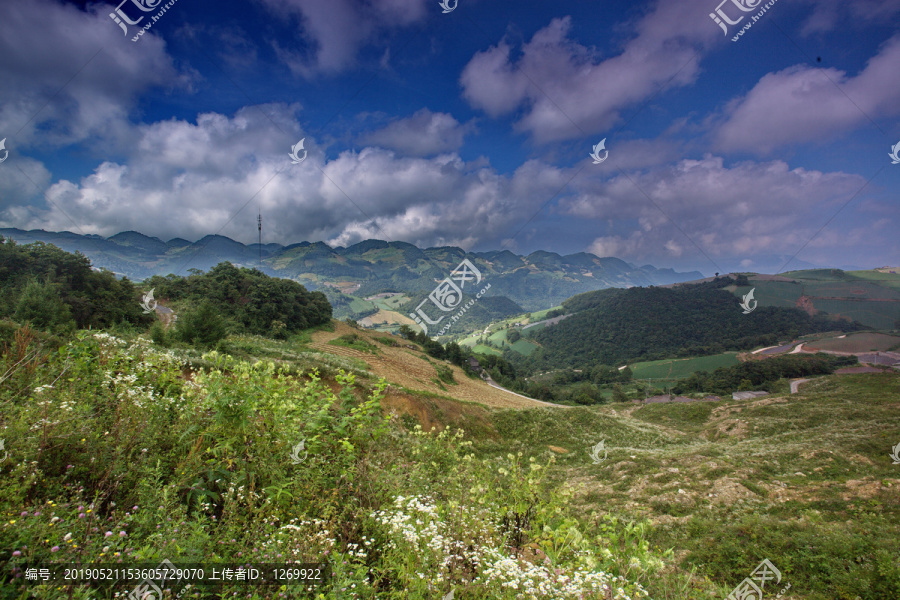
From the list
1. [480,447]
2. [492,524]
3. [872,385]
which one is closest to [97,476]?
[492,524]

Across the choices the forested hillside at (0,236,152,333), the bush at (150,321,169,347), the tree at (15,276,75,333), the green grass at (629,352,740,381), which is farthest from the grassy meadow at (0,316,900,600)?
the green grass at (629,352,740,381)

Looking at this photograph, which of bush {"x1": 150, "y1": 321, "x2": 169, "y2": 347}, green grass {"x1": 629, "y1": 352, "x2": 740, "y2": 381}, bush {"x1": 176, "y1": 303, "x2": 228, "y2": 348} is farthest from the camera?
green grass {"x1": 629, "y1": 352, "x2": 740, "y2": 381}

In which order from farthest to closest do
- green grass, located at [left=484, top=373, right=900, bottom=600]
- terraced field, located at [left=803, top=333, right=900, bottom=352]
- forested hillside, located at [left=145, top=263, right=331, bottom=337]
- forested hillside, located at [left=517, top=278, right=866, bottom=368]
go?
forested hillside, located at [left=517, top=278, right=866, bottom=368] < terraced field, located at [left=803, top=333, right=900, bottom=352] < forested hillside, located at [left=145, top=263, right=331, bottom=337] < green grass, located at [left=484, top=373, right=900, bottom=600]

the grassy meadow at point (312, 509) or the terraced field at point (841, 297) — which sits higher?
the terraced field at point (841, 297)

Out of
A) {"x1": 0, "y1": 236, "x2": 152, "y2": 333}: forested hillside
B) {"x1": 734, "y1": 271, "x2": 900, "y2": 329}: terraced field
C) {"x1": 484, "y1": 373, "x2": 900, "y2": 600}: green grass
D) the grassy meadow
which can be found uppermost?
{"x1": 734, "y1": 271, "x2": 900, "y2": 329}: terraced field

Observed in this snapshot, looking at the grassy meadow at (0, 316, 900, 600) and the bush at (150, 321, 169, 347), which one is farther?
the bush at (150, 321, 169, 347)

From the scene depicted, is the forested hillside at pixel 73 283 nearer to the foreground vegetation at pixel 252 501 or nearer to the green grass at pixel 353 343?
the green grass at pixel 353 343

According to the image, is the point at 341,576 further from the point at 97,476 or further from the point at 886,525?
the point at 886,525

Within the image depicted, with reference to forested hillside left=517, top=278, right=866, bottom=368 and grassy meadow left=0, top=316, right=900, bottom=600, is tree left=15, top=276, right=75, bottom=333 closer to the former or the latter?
grassy meadow left=0, top=316, right=900, bottom=600

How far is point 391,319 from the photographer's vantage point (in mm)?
167125

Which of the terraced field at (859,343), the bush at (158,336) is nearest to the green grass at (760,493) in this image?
the bush at (158,336)

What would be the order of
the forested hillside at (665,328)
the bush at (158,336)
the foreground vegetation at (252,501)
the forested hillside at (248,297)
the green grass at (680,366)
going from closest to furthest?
the foreground vegetation at (252,501), the bush at (158,336), the forested hillside at (248,297), the green grass at (680,366), the forested hillside at (665,328)

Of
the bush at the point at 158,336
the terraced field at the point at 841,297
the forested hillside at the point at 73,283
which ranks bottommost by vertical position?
the bush at the point at 158,336

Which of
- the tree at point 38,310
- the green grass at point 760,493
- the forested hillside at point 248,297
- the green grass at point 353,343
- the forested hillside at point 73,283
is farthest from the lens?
the forested hillside at point 248,297
